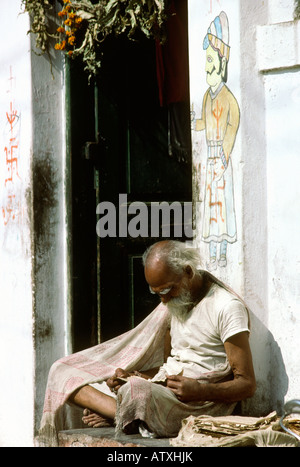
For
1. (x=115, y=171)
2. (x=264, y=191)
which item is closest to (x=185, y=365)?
(x=264, y=191)

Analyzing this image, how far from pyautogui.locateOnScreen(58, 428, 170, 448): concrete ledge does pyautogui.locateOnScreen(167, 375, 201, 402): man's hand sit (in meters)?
0.24

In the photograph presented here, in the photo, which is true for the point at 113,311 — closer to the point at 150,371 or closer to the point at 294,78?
the point at 150,371

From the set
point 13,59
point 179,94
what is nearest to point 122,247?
point 179,94

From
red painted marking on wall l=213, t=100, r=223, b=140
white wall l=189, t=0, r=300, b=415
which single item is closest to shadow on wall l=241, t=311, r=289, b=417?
white wall l=189, t=0, r=300, b=415

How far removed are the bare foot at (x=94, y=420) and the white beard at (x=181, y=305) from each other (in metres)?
0.71

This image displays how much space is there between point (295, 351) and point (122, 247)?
1943mm

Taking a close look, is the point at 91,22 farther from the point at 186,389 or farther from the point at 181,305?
the point at 186,389

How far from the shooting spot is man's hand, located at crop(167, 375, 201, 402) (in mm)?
3809

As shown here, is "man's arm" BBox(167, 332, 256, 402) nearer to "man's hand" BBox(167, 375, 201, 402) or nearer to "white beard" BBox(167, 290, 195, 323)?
"man's hand" BBox(167, 375, 201, 402)

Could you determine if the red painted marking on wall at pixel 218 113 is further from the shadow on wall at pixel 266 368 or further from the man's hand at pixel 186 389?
the man's hand at pixel 186 389

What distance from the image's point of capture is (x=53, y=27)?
524 centimetres

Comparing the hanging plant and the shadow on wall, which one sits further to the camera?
the hanging plant

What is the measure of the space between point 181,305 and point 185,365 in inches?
12.9

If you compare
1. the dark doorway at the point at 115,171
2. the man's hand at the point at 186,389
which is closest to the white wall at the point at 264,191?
the man's hand at the point at 186,389
